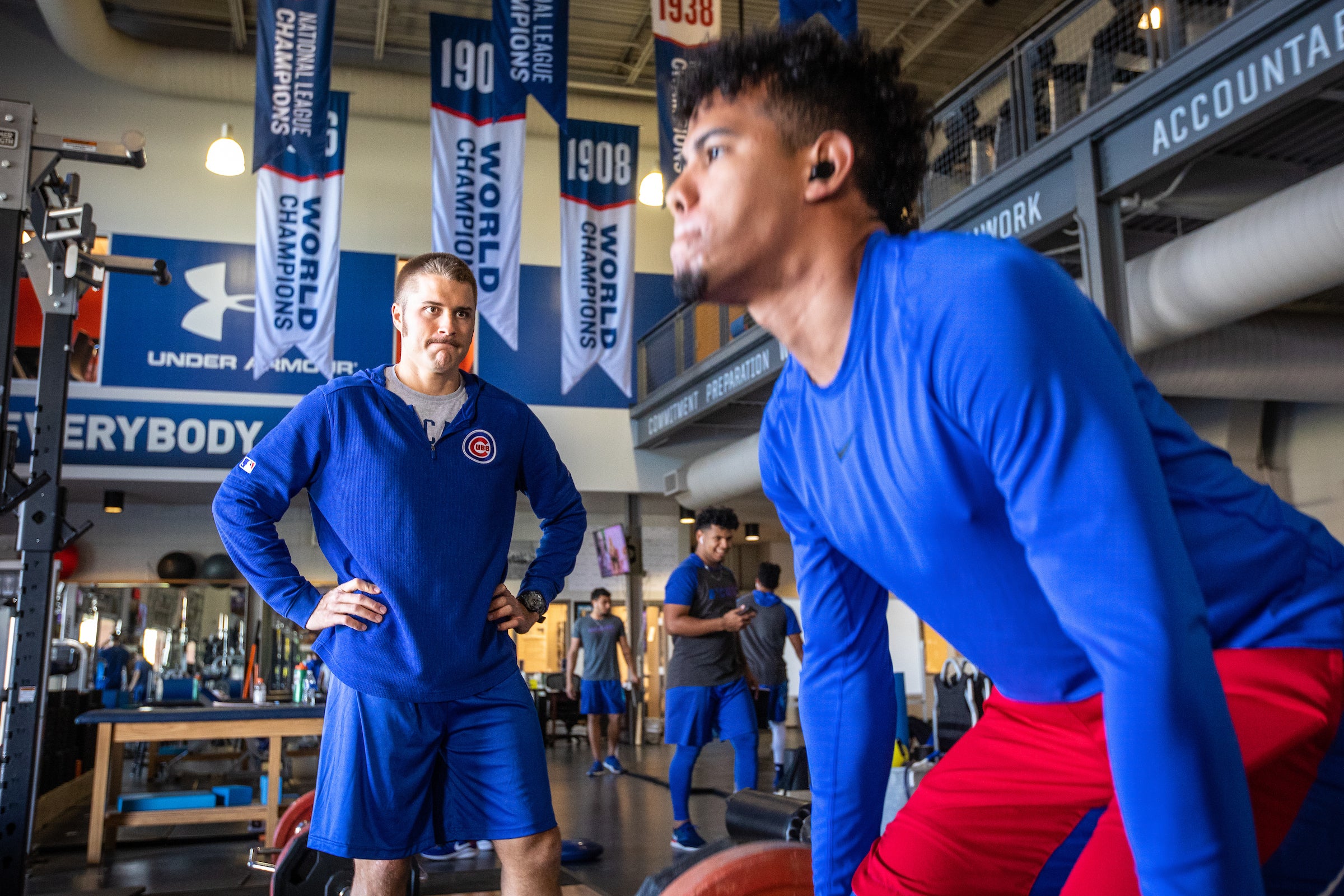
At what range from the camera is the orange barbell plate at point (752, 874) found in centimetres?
162

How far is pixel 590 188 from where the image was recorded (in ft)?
28.8

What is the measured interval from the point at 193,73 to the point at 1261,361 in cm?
1254

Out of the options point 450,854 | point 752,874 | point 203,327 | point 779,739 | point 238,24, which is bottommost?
point 450,854

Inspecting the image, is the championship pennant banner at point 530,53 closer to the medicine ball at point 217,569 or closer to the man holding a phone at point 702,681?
the man holding a phone at point 702,681

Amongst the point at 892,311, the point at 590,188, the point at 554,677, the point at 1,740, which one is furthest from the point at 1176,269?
the point at 554,677

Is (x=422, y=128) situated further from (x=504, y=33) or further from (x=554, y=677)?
(x=554, y=677)

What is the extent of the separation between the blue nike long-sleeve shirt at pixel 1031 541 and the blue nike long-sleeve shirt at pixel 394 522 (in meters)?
1.18

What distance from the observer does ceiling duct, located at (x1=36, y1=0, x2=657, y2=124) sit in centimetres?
1185

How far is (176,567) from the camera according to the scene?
13.8 m

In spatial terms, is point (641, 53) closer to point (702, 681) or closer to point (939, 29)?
point (939, 29)

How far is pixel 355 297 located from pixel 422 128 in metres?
2.71

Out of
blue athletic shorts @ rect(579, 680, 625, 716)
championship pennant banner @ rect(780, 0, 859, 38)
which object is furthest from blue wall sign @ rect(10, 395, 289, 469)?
championship pennant banner @ rect(780, 0, 859, 38)

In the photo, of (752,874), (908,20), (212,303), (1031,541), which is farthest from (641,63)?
(1031,541)

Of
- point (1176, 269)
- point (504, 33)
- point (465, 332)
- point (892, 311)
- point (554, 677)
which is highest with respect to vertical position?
point (504, 33)
